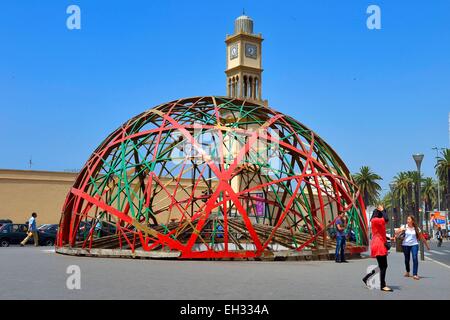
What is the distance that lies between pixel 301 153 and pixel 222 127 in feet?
9.72

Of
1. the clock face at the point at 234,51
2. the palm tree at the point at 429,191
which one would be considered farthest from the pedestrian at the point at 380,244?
the palm tree at the point at 429,191

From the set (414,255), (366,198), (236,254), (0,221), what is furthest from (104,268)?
(366,198)

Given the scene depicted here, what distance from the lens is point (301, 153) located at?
787 inches

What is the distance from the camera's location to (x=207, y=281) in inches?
475

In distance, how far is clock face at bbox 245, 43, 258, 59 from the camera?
76125 millimetres

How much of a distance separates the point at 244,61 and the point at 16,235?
1921 inches

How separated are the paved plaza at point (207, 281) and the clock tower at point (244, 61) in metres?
59.9

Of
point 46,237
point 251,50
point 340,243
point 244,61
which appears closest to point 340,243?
point 340,243

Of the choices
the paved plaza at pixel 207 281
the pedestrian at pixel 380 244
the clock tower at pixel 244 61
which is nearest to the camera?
the paved plaza at pixel 207 281

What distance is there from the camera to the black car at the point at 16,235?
1259 inches

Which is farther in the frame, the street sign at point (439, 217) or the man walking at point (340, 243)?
the street sign at point (439, 217)

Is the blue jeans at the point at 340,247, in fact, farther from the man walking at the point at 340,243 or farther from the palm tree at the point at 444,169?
the palm tree at the point at 444,169

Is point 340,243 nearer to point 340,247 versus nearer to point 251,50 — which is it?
point 340,247

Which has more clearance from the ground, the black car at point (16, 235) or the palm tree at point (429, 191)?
the palm tree at point (429, 191)
